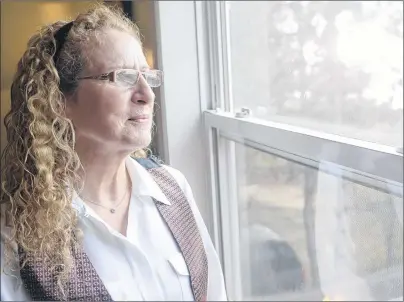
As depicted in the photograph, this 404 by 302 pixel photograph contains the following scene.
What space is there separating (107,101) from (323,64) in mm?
290

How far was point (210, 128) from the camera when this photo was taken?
0.71m

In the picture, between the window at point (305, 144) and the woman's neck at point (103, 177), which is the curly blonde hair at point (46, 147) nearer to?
the woman's neck at point (103, 177)

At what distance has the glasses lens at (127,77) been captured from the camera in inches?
24.2

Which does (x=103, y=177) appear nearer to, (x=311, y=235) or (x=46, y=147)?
(x=46, y=147)

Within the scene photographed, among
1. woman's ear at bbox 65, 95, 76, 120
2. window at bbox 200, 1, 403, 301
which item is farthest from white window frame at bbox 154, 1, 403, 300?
woman's ear at bbox 65, 95, 76, 120

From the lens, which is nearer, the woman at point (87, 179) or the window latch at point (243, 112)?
the woman at point (87, 179)

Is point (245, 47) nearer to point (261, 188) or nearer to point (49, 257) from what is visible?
point (261, 188)

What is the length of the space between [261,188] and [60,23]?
0.33 metres

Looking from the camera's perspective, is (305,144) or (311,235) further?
(311,235)

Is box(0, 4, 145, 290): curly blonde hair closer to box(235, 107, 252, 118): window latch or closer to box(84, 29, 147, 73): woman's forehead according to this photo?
box(84, 29, 147, 73): woman's forehead

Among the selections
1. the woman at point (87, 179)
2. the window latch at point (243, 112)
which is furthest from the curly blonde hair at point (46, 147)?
the window latch at point (243, 112)


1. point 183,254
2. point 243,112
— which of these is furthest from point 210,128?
point 183,254

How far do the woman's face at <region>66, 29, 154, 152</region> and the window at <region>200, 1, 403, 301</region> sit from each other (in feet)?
0.40

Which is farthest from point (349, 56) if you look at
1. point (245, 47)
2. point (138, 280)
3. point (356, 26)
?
point (138, 280)
